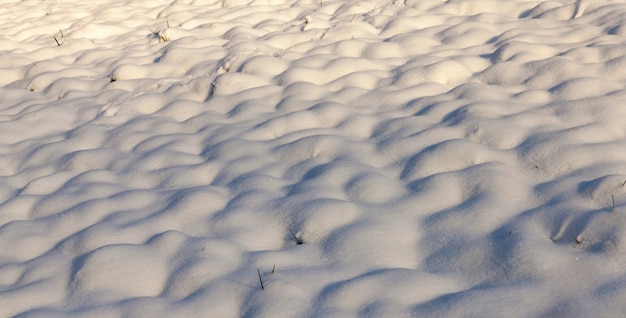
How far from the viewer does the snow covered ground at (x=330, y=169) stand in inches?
87.1

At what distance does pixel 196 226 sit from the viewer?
2699 mm

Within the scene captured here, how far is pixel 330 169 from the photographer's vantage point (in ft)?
9.87

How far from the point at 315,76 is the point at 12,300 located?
2.50 meters

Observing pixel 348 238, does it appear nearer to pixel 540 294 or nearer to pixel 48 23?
pixel 540 294

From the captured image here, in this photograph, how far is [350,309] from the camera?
2.10 meters

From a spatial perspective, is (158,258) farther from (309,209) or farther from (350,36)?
(350,36)

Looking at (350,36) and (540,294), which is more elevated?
(540,294)

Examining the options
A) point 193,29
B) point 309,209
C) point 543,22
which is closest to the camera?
point 309,209

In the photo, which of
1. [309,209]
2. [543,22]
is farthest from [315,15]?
[309,209]

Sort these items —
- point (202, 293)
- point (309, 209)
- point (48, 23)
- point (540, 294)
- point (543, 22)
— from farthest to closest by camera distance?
point (48, 23) < point (543, 22) < point (309, 209) < point (202, 293) < point (540, 294)

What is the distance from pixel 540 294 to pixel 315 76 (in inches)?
99.9

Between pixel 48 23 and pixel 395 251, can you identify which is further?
pixel 48 23

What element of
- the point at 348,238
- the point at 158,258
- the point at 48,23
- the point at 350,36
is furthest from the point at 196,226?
the point at 48,23

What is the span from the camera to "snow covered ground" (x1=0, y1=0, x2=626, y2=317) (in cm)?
221
